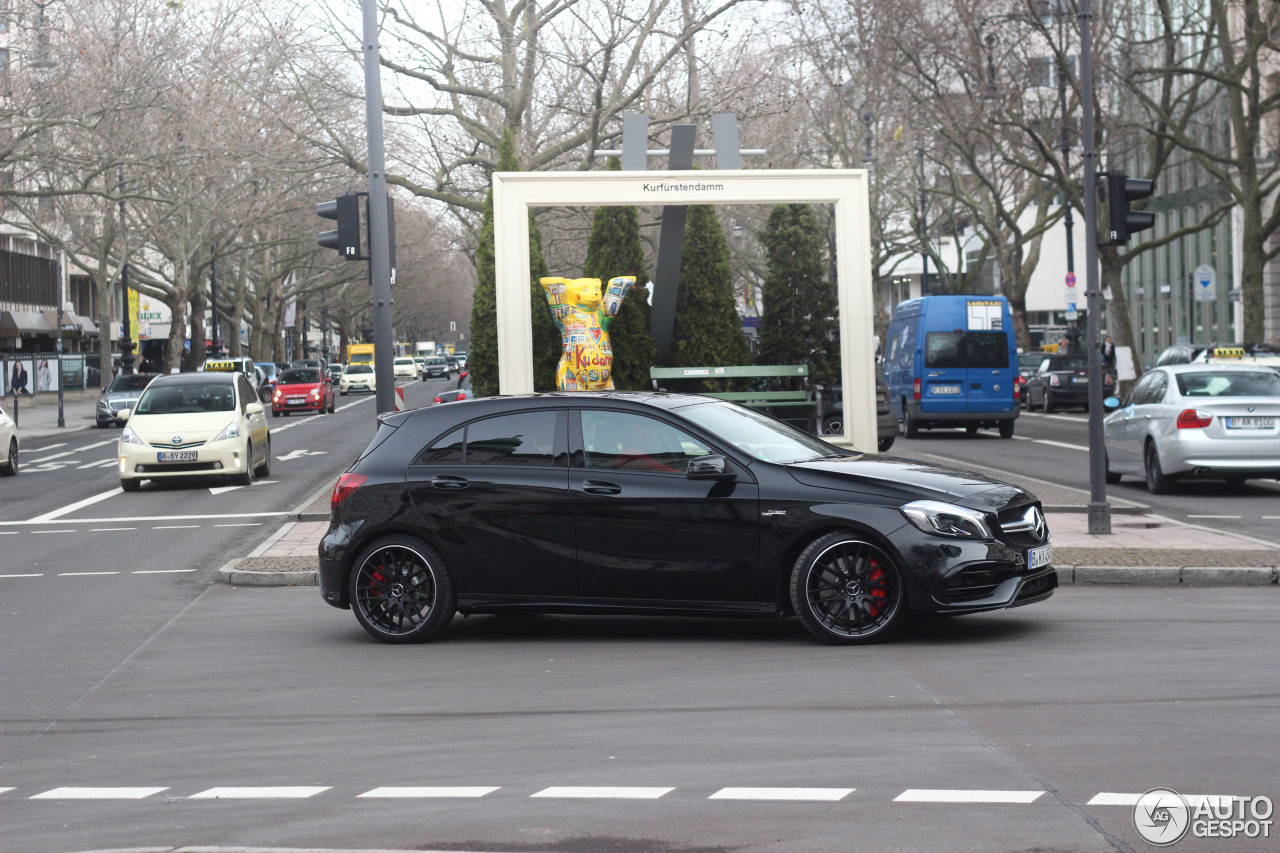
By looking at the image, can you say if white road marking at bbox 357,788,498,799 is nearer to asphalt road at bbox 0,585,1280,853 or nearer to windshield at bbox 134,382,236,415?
asphalt road at bbox 0,585,1280,853

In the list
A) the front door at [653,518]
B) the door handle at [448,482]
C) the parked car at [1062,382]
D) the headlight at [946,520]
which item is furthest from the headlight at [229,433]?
the parked car at [1062,382]

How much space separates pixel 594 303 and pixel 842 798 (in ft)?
47.8

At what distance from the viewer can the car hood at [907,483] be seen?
8797mm

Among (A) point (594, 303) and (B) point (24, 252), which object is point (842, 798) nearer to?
(A) point (594, 303)

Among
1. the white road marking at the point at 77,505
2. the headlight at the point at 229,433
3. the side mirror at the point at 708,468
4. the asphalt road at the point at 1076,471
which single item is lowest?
the asphalt road at the point at 1076,471

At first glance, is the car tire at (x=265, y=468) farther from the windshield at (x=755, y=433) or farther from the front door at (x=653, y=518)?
the front door at (x=653, y=518)

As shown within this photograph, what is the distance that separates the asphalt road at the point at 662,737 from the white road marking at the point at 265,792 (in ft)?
0.06

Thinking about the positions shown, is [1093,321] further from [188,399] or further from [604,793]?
[188,399]

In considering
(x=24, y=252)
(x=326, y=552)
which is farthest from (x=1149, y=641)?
(x=24, y=252)

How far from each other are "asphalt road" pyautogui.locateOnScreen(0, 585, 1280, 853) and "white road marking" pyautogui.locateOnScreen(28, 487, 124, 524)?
360 inches

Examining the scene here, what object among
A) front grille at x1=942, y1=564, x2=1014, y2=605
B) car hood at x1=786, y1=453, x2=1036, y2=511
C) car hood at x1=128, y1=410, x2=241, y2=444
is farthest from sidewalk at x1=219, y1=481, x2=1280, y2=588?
car hood at x1=128, y1=410, x2=241, y2=444

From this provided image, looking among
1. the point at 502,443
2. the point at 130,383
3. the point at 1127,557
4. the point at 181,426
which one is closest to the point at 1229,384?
the point at 1127,557

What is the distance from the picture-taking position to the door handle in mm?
9516

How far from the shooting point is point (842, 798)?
5.67m
